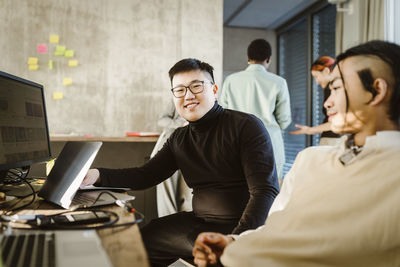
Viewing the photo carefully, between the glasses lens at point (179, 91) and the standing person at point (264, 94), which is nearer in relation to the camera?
the glasses lens at point (179, 91)

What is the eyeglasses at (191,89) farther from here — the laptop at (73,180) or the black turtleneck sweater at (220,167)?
the laptop at (73,180)

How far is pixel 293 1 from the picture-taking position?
5.14 meters

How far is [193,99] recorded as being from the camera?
1611mm

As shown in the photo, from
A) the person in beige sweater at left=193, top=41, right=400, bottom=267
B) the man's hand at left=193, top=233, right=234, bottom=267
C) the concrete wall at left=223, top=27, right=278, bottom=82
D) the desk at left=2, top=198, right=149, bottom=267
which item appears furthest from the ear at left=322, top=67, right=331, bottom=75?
the concrete wall at left=223, top=27, right=278, bottom=82

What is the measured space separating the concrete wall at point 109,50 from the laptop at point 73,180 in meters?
2.70

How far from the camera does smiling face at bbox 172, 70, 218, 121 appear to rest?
5.22 feet

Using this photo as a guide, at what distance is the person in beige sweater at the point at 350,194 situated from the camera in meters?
0.73

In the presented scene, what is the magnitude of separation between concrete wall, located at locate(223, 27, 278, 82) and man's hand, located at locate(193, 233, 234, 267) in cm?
578

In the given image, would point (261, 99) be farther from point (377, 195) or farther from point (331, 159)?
point (377, 195)

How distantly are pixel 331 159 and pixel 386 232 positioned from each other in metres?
0.30

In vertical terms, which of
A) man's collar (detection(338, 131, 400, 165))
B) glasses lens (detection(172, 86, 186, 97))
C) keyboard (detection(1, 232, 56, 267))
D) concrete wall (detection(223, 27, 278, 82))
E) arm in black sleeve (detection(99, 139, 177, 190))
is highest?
concrete wall (detection(223, 27, 278, 82))

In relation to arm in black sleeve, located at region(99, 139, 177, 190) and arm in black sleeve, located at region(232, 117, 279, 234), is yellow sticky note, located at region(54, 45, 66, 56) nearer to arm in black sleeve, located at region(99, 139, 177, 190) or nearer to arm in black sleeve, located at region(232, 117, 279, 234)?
arm in black sleeve, located at region(99, 139, 177, 190)

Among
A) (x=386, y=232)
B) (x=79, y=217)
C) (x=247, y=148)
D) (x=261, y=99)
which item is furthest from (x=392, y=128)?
(x=261, y=99)

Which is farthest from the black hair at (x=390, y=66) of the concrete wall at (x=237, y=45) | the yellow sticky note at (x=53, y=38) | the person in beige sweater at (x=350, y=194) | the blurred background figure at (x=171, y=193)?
the concrete wall at (x=237, y=45)
